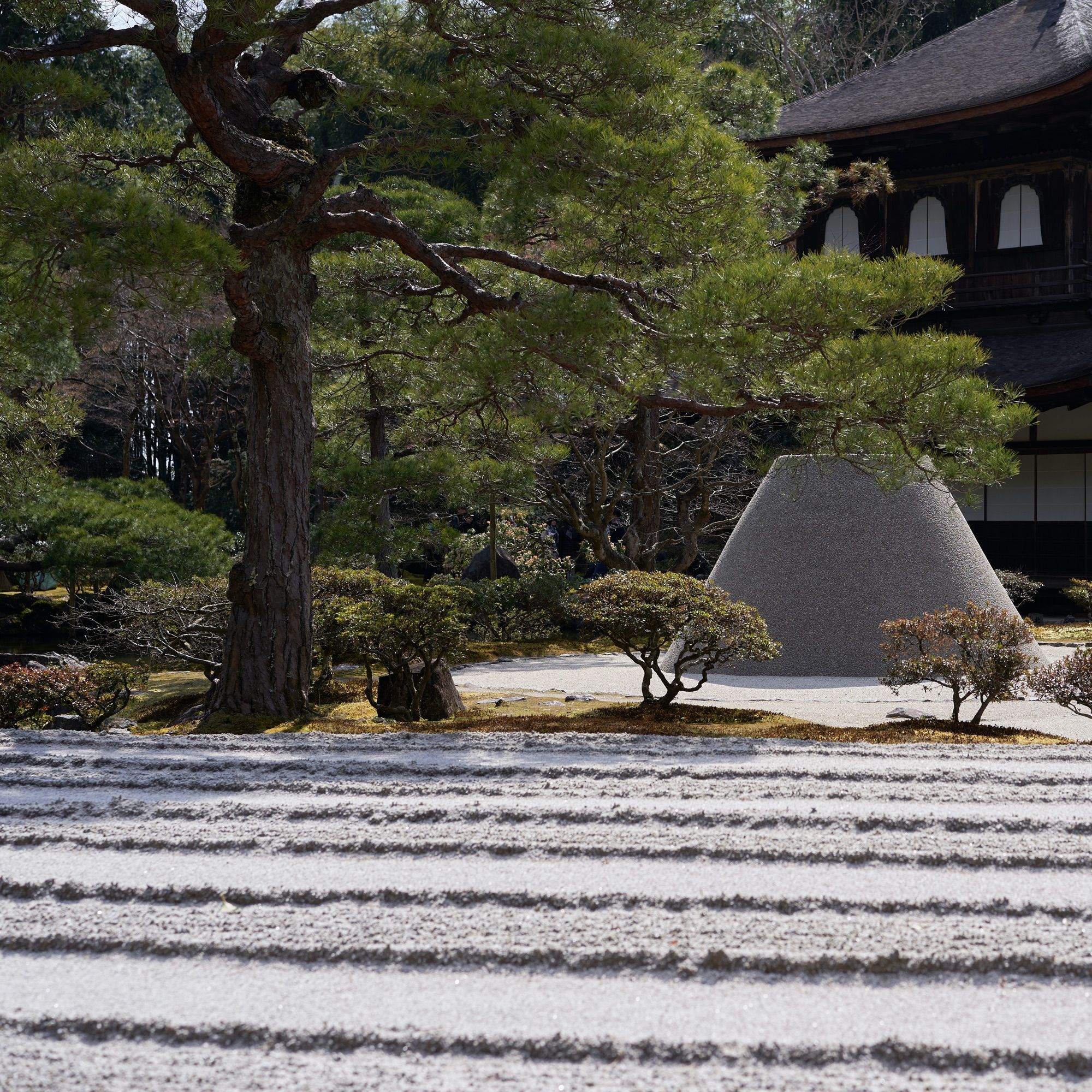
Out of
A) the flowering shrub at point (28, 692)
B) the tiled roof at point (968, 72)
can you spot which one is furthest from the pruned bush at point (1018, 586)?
the flowering shrub at point (28, 692)

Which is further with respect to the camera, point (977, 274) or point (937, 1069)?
point (977, 274)

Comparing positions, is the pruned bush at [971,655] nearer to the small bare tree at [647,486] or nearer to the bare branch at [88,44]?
the bare branch at [88,44]

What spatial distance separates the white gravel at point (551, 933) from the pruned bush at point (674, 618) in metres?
2.43

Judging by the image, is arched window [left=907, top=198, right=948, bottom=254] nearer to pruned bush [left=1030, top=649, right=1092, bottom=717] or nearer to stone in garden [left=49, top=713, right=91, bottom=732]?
pruned bush [left=1030, top=649, right=1092, bottom=717]

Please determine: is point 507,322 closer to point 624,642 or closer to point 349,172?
point 624,642

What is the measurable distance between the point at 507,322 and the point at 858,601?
12.5ft

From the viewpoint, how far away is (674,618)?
6082 mm

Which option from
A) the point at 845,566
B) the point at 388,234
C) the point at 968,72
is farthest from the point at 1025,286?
the point at 388,234

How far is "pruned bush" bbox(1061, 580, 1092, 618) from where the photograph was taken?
437 inches

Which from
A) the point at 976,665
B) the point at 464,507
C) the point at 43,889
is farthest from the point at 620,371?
the point at 464,507

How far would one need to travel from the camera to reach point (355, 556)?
1143cm

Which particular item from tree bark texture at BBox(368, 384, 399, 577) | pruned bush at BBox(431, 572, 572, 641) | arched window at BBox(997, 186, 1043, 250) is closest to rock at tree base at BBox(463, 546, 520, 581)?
pruned bush at BBox(431, 572, 572, 641)

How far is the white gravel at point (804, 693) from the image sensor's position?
6.38 metres

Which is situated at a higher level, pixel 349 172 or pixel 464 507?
pixel 349 172
